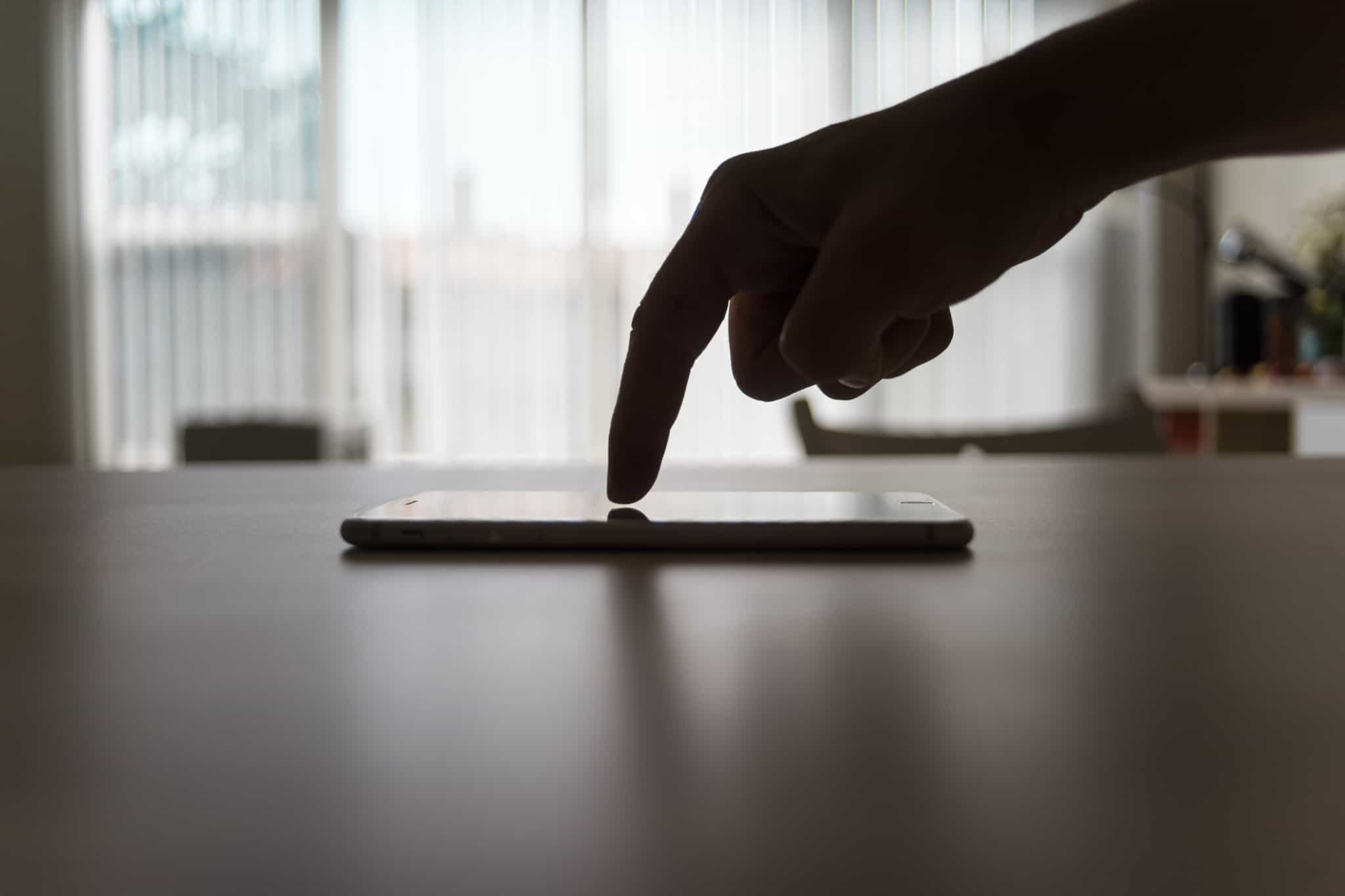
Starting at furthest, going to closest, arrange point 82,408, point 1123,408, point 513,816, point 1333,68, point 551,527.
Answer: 1. point 82,408
2. point 1123,408
3. point 551,527
4. point 1333,68
5. point 513,816

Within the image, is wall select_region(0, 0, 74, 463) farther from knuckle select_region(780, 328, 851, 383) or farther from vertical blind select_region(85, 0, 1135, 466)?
knuckle select_region(780, 328, 851, 383)

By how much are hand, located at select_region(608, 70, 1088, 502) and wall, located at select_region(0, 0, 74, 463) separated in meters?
3.85

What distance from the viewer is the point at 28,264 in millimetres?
3641

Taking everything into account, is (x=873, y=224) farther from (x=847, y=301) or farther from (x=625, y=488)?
(x=625, y=488)

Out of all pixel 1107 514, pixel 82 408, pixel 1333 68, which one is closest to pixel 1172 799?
pixel 1333 68

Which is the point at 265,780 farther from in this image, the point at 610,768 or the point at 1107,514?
the point at 1107,514

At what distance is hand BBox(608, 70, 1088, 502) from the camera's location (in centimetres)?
31

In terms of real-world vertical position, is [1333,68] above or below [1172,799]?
above

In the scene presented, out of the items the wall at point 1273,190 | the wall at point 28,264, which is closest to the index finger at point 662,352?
the wall at point 1273,190

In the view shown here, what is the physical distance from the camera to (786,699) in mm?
195

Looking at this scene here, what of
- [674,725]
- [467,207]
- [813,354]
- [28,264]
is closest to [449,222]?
[467,207]

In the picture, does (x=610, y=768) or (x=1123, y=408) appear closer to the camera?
(x=610, y=768)

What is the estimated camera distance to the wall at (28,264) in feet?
11.8

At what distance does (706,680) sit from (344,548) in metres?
0.24
